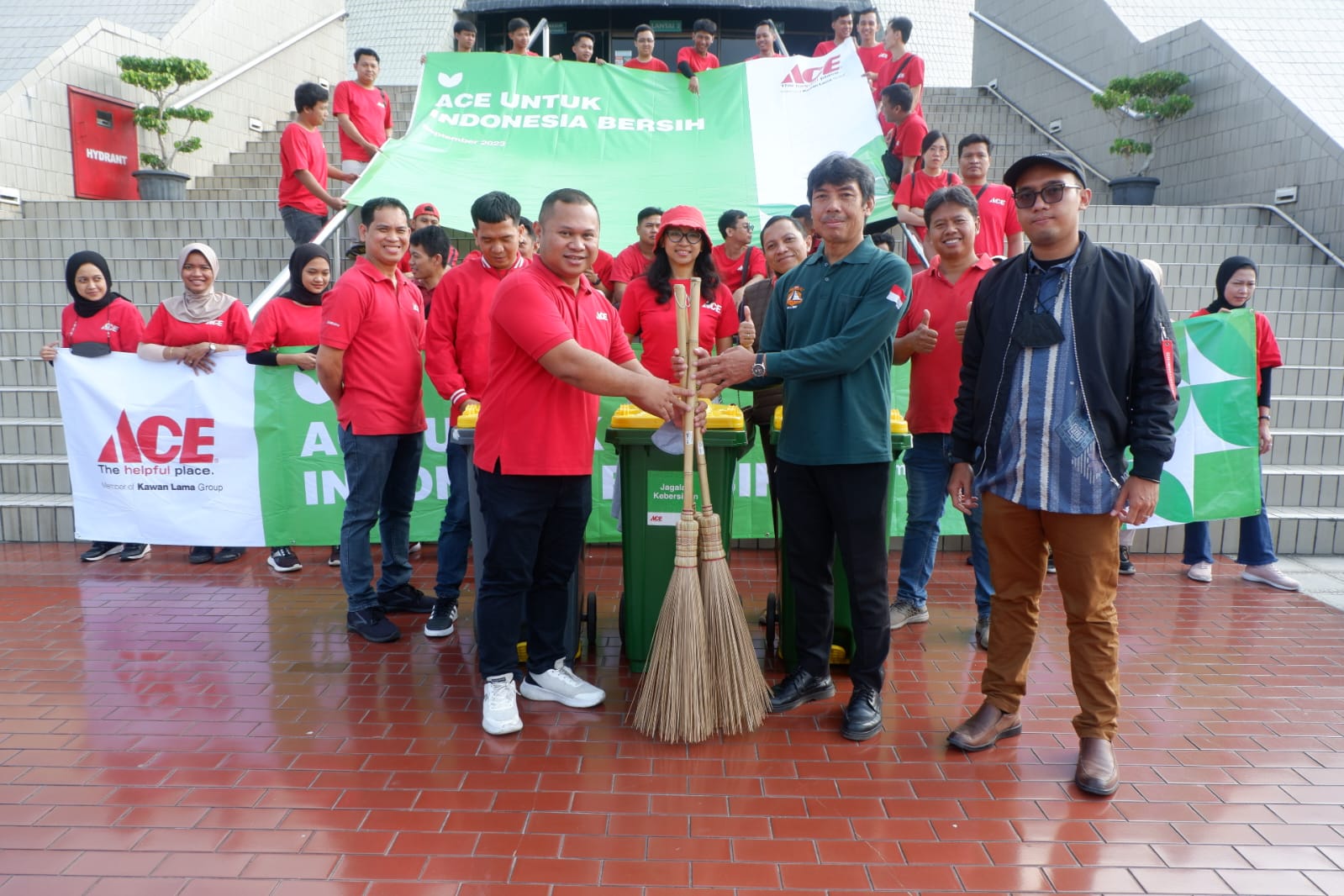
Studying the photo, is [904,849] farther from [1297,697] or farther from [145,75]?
[145,75]

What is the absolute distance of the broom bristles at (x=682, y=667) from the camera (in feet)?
10.6

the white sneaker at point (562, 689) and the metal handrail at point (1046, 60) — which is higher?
the metal handrail at point (1046, 60)

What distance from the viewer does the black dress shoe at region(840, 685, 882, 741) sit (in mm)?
3312

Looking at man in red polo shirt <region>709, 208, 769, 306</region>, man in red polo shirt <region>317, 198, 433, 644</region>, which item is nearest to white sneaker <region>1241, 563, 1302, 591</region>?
man in red polo shirt <region>709, 208, 769, 306</region>

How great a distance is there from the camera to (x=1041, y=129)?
12461 mm

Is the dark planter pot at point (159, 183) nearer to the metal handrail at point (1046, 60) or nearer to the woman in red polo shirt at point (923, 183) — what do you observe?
the woman in red polo shirt at point (923, 183)

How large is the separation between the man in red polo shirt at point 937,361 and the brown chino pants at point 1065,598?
0.78 meters

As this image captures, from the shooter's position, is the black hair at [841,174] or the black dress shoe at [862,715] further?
the black dress shoe at [862,715]

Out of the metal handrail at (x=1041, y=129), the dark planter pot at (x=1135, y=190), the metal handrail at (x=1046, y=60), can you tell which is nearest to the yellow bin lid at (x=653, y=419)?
the dark planter pot at (x=1135, y=190)

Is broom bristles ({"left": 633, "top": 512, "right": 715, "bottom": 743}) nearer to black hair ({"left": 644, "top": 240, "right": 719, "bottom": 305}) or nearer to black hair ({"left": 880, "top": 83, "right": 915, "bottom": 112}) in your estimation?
black hair ({"left": 644, "top": 240, "right": 719, "bottom": 305})

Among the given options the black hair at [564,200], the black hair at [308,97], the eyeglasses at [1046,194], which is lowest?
the eyeglasses at [1046,194]

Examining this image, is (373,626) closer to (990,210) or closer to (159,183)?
(990,210)

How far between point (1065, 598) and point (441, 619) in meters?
2.90

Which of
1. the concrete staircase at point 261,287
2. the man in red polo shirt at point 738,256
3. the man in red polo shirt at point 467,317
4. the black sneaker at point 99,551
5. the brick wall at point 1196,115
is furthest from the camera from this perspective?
the brick wall at point 1196,115
